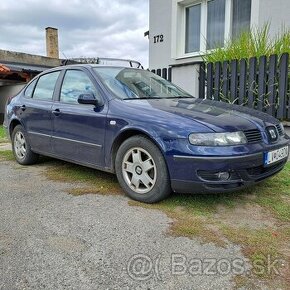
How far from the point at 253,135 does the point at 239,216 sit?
31.5 inches

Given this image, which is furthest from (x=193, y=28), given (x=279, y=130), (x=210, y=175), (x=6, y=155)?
(x=210, y=175)

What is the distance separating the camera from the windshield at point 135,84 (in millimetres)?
4047

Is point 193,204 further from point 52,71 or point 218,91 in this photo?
point 218,91

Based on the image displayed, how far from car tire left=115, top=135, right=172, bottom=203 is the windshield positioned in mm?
692

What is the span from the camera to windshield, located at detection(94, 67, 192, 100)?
4047mm

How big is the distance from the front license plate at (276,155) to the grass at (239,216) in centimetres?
45

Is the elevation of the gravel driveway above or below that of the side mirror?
below

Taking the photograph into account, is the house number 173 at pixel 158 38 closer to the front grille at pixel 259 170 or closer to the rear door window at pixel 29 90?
the rear door window at pixel 29 90

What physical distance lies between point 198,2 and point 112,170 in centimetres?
717

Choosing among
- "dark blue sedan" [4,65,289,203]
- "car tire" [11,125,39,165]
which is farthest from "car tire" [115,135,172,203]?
"car tire" [11,125,39,165]

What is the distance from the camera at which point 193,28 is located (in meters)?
9.60

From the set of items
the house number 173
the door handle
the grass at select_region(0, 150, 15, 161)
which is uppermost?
the house number 173

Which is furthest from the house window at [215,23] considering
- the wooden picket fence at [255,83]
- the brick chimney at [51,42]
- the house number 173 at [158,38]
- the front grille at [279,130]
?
the brick chimney at [51,42]

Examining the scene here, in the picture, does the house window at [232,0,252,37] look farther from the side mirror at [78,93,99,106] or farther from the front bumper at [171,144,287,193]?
the front bumper at [171,144,287,193]
